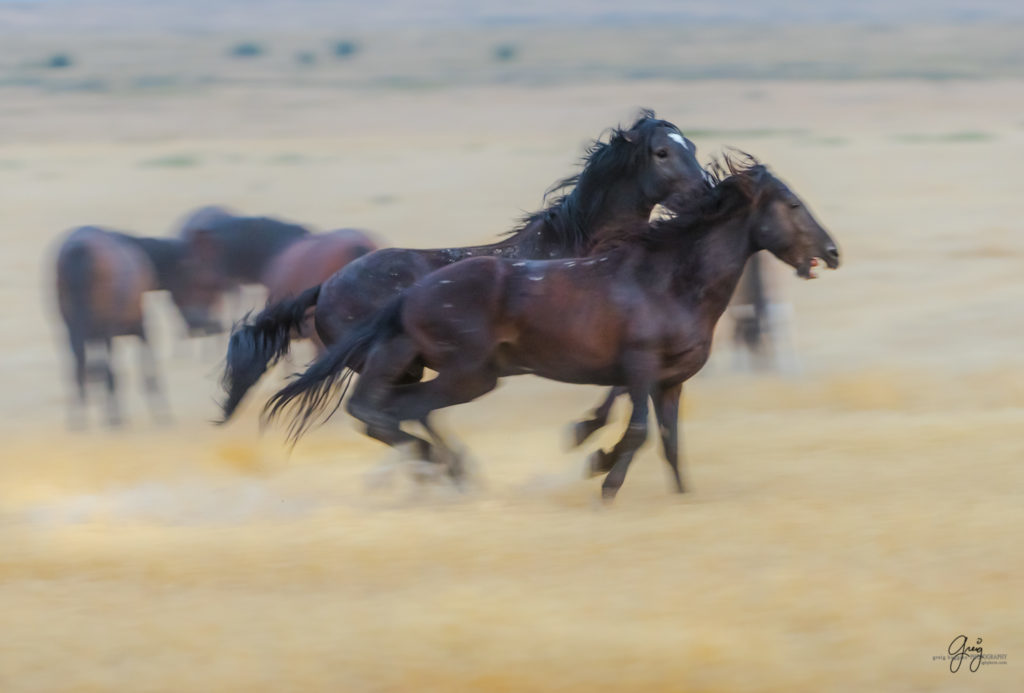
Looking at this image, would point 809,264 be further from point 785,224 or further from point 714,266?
point 714,266

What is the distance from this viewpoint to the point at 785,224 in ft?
21.7

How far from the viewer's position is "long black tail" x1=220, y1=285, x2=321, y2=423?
302 inches

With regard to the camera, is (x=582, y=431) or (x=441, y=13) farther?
(x=441, y=13)

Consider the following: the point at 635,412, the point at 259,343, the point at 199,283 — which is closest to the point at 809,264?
the point at 635,412

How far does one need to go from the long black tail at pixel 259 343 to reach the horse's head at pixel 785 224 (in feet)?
7.85

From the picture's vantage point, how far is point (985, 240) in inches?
706

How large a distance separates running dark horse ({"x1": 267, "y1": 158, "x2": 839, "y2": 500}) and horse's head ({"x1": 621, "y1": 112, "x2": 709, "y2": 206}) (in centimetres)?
86

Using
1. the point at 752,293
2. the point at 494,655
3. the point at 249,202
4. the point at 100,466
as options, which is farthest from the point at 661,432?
the point at 249,202

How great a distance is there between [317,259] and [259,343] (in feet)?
8.12

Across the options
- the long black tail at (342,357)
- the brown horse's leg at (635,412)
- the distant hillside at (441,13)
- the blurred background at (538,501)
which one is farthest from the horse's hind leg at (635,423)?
the distant hillside at (441,13)

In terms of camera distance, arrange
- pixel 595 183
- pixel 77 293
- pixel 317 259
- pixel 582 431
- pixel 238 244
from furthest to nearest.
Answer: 1. pixel 238 244
2. pixel 77 293
3. pixel 317 259
4. pixel 595 183
5. pixel 582 431

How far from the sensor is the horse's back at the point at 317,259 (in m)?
10.1

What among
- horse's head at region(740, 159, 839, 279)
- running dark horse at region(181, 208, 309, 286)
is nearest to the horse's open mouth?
horse's head at region(740, 159, 839, 279)

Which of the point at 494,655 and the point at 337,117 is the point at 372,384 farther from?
the point at 337,117
